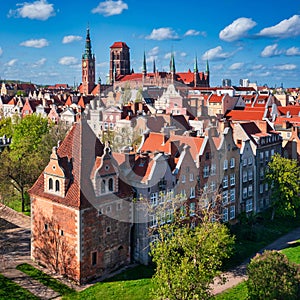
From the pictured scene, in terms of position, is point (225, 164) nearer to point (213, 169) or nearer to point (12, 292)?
point (213, 169)

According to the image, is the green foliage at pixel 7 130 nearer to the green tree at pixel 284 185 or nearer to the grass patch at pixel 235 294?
the green tree at pixel 284 185

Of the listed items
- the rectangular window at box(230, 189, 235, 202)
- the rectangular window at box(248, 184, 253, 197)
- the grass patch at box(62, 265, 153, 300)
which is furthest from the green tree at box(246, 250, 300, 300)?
the rectangular window at box(248, 184, 253, 197)

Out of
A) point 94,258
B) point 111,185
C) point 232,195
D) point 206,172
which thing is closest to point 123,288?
point 94,258

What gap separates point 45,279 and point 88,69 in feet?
499

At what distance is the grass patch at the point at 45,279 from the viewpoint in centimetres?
3610

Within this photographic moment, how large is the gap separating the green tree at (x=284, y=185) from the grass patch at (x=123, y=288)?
81.0 feet

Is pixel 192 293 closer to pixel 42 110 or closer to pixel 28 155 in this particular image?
pixel 28 155

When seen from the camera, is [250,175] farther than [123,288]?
Yes

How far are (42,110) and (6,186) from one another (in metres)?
48.1

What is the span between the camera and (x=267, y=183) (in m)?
60.3

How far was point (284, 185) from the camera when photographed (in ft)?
188

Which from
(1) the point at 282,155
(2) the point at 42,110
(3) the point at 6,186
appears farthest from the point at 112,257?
(2) the point at 42,110

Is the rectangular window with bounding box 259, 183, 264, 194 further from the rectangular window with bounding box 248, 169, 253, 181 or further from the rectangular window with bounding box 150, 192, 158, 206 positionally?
the rectangular window with bounding box 150, 192, 158, 206

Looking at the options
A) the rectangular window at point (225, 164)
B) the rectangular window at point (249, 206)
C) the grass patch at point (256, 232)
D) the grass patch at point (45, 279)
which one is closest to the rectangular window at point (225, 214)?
the grass patch at point (256, 232)
